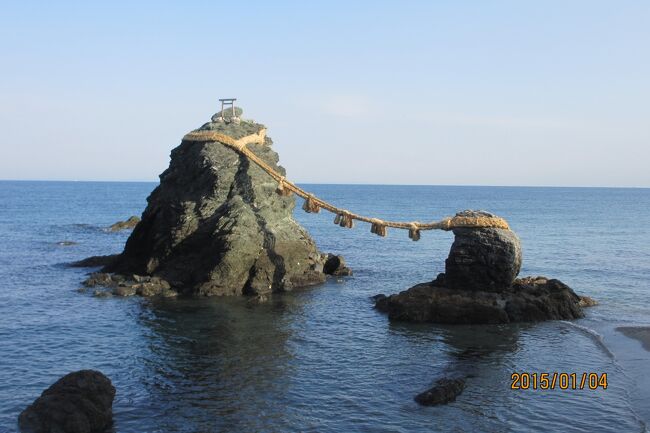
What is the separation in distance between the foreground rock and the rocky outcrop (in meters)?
14.1

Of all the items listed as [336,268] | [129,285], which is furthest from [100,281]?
[336,268]

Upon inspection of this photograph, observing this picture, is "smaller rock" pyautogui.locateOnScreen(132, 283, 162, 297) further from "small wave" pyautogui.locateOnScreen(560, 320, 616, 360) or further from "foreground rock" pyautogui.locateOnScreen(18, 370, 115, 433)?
"small wave" pyautogui.locateOnScreen(560, 320, 616, 360)

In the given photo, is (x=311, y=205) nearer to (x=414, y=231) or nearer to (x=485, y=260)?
(x=414, y=231)

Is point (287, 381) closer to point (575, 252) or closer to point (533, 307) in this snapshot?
point (533, 307)

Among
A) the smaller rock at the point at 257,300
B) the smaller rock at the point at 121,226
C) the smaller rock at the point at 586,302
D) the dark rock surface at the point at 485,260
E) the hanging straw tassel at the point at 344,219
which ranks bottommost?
the smaller rock at the point at 257,300

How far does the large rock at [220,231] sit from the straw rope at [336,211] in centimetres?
98

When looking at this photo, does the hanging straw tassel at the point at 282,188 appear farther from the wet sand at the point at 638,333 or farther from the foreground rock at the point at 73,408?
the foreground rock at the point at 73,408

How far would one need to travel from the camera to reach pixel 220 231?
31.2 metres

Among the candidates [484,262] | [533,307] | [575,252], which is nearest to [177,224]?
[484,262]

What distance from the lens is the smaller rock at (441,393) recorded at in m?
16.4

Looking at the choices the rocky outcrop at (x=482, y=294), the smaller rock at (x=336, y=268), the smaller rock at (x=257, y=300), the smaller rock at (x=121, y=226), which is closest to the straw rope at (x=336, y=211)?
the rocky outcrop at (x=482, y=294)

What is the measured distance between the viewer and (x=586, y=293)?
3234 centimetres

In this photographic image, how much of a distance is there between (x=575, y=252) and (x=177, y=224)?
1320 inches

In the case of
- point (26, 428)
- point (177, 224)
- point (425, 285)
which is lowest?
point (26, 428)
